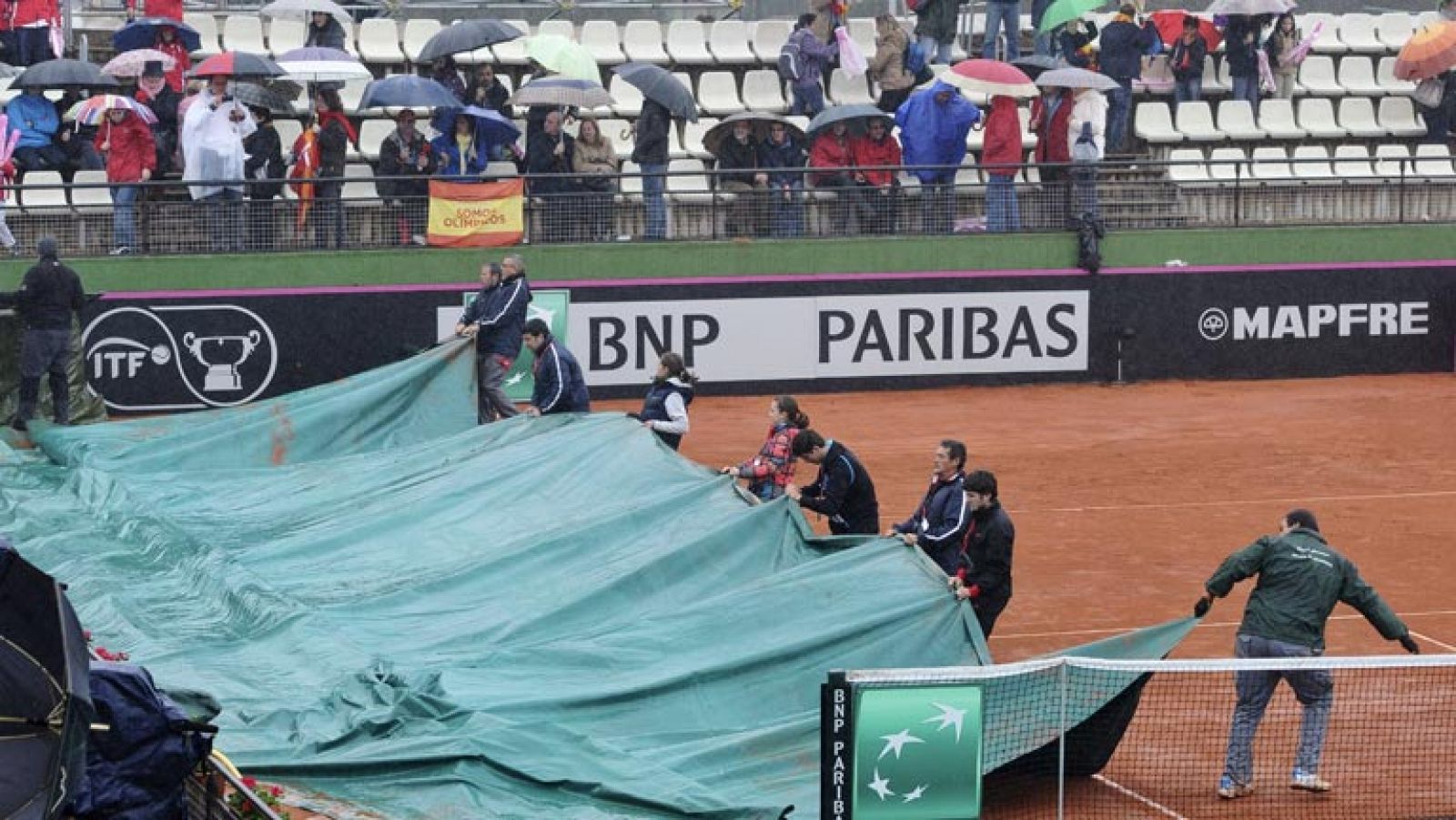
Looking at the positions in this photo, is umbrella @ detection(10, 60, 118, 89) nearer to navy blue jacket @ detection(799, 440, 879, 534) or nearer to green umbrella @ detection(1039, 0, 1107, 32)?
green umbrella @ detection(1039, 0, 1107, 32)

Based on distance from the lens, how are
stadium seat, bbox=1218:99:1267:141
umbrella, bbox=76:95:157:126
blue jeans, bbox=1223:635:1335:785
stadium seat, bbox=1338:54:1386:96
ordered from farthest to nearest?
stadium seat, bbox=1338:54:1386:96, stadium seat, bbox=1218:99:1267:141, umbrella, bbox=76:95:157:126, blue jeans, bbox=1223:635:1335:785

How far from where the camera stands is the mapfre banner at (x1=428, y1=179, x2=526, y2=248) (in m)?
24.8

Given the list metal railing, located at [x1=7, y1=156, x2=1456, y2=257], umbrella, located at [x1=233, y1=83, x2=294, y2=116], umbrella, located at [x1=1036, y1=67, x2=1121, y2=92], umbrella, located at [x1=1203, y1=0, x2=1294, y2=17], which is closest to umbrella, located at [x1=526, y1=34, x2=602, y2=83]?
metal railing, located at [x1=7, y1=156, x2=1456, y2=257]

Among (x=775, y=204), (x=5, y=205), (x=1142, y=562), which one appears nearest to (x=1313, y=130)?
(x=775, y=204)

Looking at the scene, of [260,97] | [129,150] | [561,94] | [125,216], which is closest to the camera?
[125,216]

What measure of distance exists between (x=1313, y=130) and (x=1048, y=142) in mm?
6027

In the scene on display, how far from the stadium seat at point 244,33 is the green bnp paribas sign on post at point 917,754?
21.9m

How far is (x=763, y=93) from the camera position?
99.6ft

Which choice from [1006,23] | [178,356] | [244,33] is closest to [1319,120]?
[1006,23]

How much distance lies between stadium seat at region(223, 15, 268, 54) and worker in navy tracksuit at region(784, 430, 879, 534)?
16752mm

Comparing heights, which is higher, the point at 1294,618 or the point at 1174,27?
the point at 1174,27

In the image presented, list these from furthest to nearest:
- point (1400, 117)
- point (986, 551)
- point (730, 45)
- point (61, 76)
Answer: point (1400, 117)
point (730, 45)
point (61, 76)
point (986, 551)

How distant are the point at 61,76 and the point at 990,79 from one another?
34.0 ft

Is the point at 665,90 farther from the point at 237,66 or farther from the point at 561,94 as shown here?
the point at 237,66
